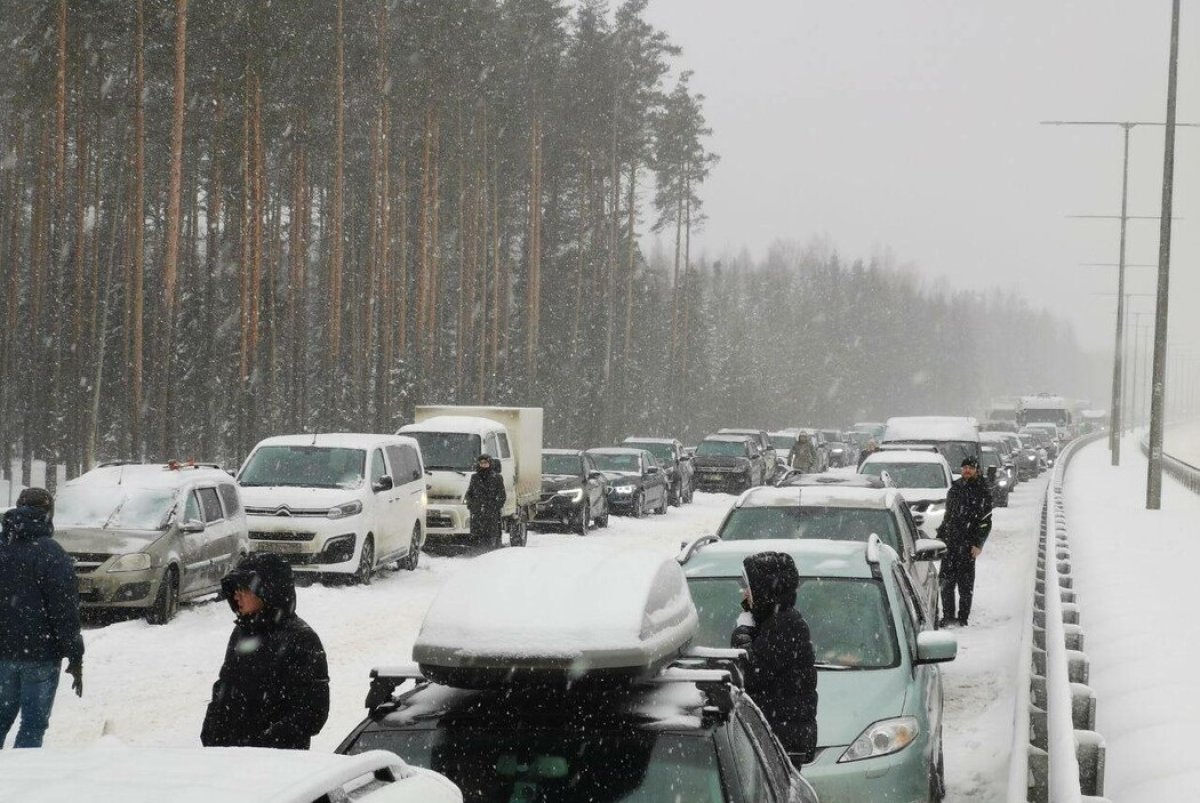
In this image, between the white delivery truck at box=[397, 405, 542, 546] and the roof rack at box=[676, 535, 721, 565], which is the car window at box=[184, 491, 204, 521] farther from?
the roof rack at box=[676, 535, 721, 565]

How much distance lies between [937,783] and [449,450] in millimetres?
19414

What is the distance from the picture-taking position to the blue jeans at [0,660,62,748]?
895cm

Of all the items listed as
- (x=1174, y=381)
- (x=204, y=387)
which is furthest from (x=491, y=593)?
(x=1174, y=381)

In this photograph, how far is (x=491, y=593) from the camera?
4.90 m

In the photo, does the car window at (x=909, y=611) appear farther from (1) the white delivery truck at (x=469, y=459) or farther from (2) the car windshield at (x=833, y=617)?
(1) the white delivery truck at (x=469, y=459)

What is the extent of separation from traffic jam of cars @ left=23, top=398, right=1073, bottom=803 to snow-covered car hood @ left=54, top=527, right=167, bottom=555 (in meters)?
0.02

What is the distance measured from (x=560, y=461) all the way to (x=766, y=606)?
1030 inches

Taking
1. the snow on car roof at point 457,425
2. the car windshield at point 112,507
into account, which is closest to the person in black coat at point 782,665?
the car windshield at point 112,507

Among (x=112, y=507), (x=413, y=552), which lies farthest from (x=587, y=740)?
(x=413, y=552)

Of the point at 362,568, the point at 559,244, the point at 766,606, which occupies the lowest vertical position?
the point at 362,568

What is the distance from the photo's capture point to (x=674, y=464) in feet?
136

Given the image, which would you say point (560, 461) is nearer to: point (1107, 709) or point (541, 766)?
point (1107, 709)

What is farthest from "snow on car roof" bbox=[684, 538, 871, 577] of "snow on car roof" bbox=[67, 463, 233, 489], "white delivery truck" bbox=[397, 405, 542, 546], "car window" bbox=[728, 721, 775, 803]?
"white delivery truck" bbox=[397, 405, 542, 546]

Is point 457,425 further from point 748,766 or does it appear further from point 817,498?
point 748,766
